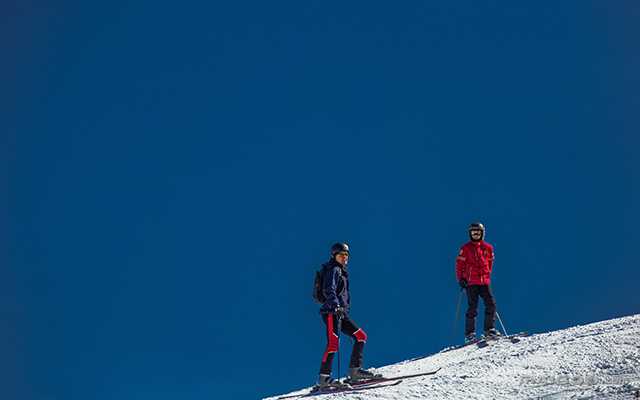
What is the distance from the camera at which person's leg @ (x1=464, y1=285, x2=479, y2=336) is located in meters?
20.9

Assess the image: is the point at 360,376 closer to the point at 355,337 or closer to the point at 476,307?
the point at 355,337

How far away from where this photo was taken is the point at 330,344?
16.4 m

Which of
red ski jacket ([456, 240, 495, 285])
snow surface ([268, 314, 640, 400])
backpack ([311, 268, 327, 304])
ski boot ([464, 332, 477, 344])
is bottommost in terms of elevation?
snow surface ([268, 314, 640, 400])

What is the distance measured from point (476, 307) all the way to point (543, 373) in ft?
22.9

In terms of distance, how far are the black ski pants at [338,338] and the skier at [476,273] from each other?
506cm

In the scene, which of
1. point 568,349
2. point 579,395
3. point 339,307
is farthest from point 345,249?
point 579,395

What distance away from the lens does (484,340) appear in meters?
19.8

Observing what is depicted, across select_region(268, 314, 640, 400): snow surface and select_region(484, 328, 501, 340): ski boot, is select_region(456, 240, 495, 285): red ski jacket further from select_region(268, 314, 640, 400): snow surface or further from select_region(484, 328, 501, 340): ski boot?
select_region(268, 314, 640, 400): snow surface

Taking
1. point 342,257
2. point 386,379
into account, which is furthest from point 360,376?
point 342,257

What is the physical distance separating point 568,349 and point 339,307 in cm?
428

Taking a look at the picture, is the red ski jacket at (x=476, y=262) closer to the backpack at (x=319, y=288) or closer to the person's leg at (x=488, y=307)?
the person's leg at (x=488, y=307)

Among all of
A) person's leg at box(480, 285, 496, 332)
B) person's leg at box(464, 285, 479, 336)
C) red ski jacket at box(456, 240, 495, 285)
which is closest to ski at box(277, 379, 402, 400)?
person's leg at box(464, 285, 479, 336)

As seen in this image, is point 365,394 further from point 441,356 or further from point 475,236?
point 475,236

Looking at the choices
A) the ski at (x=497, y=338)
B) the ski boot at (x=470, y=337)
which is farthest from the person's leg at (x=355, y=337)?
the ski boot at (x=470, y=337)
